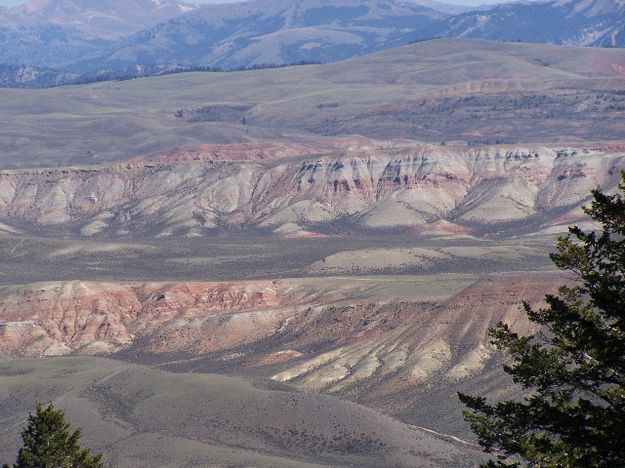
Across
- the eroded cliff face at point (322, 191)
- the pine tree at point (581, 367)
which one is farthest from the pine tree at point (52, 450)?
the eroded cliff face at point (322, 191)

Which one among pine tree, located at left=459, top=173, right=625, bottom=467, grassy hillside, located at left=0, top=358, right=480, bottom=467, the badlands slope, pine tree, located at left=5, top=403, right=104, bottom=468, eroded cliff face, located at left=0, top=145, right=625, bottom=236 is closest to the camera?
pine tree, located at left=459, top=173, right=625, bottom=467

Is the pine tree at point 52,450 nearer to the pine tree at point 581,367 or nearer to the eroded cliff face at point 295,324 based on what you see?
the pine tree at point 581,367

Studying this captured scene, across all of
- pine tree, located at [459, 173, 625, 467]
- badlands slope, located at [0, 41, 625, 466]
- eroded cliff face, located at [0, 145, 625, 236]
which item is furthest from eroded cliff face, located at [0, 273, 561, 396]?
pine tree, located at [459, 173, 625, 467]

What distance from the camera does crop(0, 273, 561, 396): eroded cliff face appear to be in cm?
7662

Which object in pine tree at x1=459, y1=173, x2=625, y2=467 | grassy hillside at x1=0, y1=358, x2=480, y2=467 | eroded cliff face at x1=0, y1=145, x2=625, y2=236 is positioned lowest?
grassy hillside at x1=0, y1=358, x2=480, y2=467

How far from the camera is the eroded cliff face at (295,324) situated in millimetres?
76625

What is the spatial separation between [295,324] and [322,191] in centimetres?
6401

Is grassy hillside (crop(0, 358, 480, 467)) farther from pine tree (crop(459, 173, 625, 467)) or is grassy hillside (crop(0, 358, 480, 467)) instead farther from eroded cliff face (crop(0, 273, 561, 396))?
pine tree (crop(459, 173, 625, 467))

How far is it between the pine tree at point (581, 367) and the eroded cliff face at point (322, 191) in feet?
383

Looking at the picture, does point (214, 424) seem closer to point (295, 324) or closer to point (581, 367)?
point (295, 324)

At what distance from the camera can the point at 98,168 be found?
169875 mm

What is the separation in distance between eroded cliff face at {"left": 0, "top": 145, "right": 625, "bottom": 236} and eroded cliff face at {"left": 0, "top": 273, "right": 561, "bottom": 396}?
45917 millimetres

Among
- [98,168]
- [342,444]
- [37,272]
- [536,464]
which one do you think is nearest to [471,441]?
[342,444]

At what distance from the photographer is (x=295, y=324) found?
8975 cm
